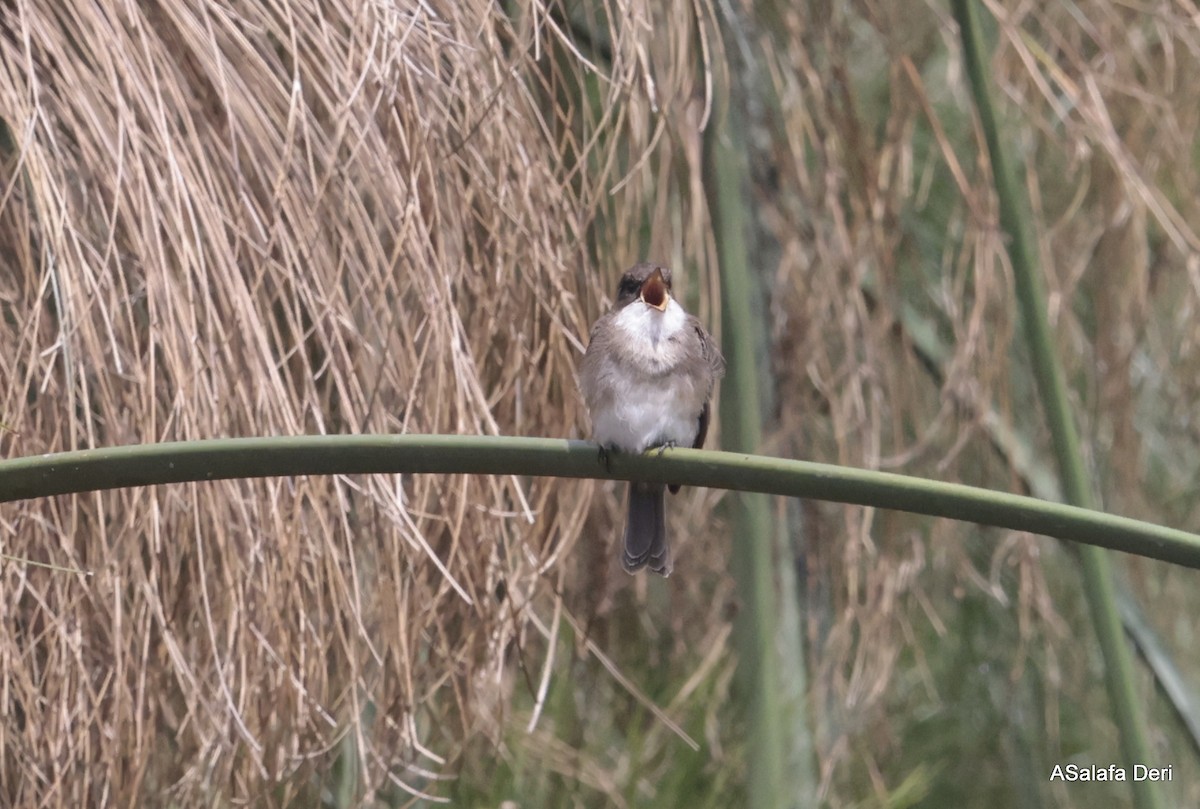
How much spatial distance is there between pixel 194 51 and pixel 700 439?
979 millimetres

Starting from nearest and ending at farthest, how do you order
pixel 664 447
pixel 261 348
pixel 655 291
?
1. pixel 261 348
2. pixel 664 447
3. pixel 655 291

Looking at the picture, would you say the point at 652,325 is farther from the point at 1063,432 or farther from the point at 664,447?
the point at 1063,432

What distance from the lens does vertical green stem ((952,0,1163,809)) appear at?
1.78m

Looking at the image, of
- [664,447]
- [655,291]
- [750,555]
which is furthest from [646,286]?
[750,555]

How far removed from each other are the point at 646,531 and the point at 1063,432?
0.63 metres

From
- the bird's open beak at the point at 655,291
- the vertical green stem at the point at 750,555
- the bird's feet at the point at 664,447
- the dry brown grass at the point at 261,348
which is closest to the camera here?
the bird's feet at the point at 664,447

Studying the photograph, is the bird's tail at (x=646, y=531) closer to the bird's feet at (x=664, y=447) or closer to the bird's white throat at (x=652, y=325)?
the bird's feet at (x=664, y=447)

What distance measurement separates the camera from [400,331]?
→ 191 centimetres

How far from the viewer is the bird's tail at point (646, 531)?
2.10 metres

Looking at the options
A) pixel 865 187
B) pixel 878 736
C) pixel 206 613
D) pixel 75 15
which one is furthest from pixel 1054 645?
pixel 75 15

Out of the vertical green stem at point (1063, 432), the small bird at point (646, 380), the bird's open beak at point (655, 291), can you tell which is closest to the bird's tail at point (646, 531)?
the small bird at point (646, 380)

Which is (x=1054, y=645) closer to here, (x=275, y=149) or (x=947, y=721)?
(x=947, y=721)

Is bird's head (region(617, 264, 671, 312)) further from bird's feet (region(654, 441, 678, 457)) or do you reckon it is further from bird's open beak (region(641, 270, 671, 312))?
bird's feet (region(654, 441, 678, 457))

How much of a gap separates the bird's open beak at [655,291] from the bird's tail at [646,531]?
26 cm
